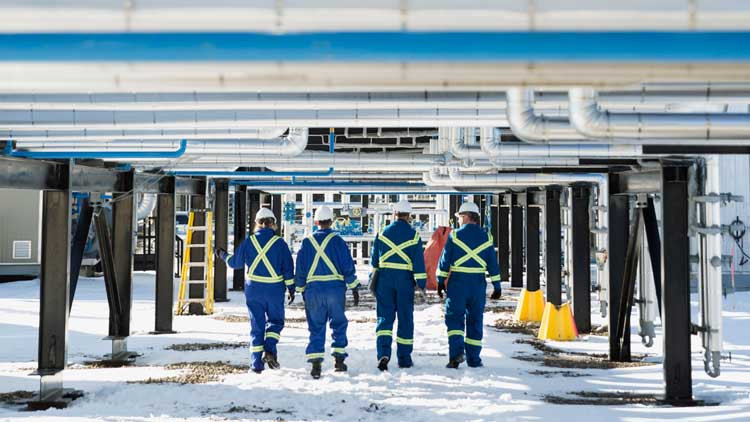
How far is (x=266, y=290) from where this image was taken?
8.39 meters

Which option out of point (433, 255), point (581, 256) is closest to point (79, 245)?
point (581, 256)

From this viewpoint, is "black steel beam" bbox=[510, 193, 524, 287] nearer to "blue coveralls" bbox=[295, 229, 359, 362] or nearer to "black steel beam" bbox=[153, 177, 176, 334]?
"black steel beam" bbox=[153, 177, 176, 334]

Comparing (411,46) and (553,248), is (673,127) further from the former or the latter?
(553,248)

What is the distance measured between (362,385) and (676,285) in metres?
3.10

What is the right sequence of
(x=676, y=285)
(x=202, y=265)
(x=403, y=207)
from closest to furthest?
(x=676, y=285) < (x=403, y=207) < (x=202, y=265)

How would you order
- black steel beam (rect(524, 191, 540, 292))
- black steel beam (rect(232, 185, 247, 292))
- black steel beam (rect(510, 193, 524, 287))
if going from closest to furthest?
black steel beam (rect(524, 191, 540, 292)) → black steel beam (rect(232, 185, 247, 292)) → black steel beam (rect(510, 193, 524, 287))

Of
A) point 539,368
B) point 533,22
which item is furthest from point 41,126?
point 539,368

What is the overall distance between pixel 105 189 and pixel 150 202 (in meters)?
10.2

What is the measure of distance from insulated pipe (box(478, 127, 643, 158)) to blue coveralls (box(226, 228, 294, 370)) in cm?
247

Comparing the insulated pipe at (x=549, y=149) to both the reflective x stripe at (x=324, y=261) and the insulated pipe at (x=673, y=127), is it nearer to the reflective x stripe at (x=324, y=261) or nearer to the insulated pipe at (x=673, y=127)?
the insulated pipe at (x=673, y=127)

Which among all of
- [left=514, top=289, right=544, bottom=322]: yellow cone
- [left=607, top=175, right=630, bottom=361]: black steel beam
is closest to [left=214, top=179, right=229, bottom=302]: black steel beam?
[left=514, top=289, right=544, bottom=322]: yellow cone

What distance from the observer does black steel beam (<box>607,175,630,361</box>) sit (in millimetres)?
9016

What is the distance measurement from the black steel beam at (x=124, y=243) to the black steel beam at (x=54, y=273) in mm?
1961

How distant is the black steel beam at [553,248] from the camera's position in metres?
13.1
